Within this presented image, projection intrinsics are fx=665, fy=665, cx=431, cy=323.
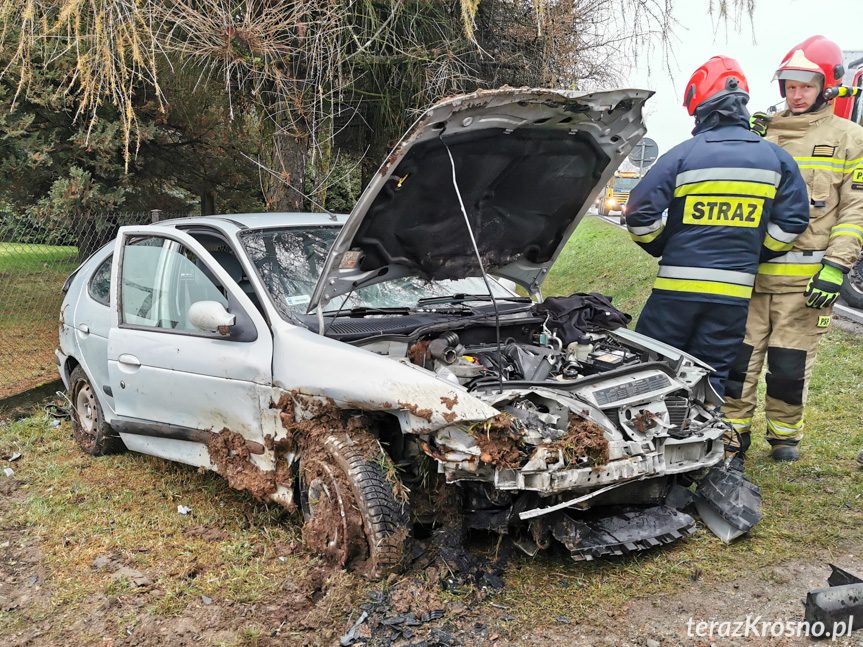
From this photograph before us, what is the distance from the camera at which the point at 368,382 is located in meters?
2.98

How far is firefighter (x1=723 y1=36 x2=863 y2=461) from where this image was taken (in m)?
4.25

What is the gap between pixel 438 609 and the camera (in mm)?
2791

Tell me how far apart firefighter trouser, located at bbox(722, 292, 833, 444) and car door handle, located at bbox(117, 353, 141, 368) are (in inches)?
148

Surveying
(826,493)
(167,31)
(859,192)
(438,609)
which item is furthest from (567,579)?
(167,31)

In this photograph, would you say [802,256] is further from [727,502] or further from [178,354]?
[178,354]

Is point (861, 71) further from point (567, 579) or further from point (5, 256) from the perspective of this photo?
point (5, 256)

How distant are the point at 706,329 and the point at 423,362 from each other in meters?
1.85

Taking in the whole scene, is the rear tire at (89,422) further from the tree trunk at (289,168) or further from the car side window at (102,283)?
the tree trunk at (289,168)

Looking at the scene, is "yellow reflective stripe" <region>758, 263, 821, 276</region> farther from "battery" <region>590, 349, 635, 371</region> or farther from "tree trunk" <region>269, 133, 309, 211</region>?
"tree trunk" <region>269, 133, 309, 211</region>

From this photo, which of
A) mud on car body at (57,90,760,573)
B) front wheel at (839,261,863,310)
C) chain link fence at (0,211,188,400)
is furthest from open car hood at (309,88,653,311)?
front wheel at (839,261,863,310)

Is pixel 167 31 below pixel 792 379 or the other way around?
the other way around

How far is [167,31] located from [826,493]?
6075 millimetres

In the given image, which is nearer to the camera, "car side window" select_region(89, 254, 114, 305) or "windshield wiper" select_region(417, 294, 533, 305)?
"windshield wiper" select_region(417, 294, 533, 305)

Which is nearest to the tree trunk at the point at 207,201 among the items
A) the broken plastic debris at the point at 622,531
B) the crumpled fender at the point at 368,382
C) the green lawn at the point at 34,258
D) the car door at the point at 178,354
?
the green lawn at the point at 34,258
